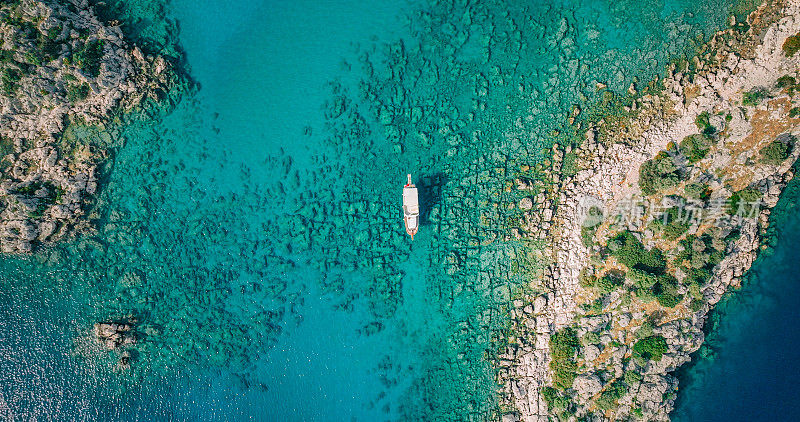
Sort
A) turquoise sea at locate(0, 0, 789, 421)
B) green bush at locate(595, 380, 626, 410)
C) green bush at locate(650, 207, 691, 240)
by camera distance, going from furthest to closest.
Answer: turquoise sea at locate(0, 0, 789, 421) → green bush at locate(595, 380, 626, 410) → green bush at locate(650, 207, 691, 240)

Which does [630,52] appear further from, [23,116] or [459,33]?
[23,116]

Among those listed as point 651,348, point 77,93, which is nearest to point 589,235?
point 651,348

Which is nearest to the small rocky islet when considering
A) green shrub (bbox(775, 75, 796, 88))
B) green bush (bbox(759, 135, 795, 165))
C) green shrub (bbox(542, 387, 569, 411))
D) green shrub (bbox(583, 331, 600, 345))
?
green shrub (bbox(542, 387, 569, 411))

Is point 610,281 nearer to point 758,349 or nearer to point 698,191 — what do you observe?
point 698,191

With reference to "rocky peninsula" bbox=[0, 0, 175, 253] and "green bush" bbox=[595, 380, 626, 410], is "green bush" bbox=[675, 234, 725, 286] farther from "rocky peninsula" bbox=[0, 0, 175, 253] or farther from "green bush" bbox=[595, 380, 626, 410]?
"rocky peninsula" bbox=[0, 0, 175, 253]

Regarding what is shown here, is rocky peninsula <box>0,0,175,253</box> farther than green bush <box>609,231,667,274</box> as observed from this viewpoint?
No

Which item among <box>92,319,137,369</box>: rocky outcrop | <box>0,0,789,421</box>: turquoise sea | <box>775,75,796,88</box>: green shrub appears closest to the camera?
<box>775,75,796,88</box>: green shrub

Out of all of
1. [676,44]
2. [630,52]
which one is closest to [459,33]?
[630,52]
